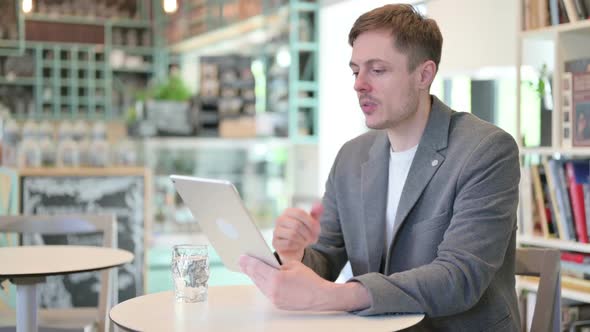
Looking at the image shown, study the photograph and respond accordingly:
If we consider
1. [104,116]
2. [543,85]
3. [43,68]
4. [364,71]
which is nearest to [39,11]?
[43,68]

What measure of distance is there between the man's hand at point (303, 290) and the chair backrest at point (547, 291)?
66 centimetres

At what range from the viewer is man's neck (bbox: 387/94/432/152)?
2.15 m

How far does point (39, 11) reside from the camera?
37.1ft

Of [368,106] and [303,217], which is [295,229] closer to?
[303,217]

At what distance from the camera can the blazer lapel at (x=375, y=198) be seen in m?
2.14

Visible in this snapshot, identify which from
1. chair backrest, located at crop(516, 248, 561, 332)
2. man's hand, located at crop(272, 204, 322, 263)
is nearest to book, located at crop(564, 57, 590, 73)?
chair backrest, located at crop(516, 248, 561, 332)

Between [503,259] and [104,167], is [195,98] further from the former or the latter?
[503,259]

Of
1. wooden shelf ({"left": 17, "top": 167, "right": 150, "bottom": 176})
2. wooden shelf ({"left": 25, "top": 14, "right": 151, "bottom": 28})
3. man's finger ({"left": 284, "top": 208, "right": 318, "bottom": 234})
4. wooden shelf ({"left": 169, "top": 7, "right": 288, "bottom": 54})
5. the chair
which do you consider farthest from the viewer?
wooden shelf ({"left": 25, "top": 14, "right": 151, "bottom": 28})

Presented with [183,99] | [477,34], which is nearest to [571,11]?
[477,34]

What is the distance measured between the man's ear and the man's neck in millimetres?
41

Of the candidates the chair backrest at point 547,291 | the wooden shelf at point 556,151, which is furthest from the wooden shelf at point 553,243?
the chair backrest at point 547,291

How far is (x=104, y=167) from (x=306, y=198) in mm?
2267

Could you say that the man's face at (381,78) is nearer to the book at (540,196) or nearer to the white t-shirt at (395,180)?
the white t-shirt at (395,180)

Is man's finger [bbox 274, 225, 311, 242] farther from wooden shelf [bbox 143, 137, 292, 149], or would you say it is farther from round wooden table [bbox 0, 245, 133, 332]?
wooden shelf [bbox 143, 137, 292, 149]
